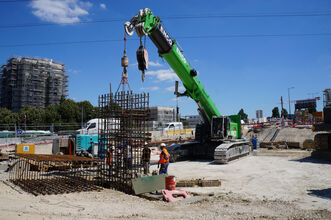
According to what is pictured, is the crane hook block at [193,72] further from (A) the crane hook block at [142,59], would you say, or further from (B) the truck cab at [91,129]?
(B) the truck cab at [91,129]

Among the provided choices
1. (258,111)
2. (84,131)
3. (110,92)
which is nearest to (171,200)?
(110,92)

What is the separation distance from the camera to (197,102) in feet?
53.8

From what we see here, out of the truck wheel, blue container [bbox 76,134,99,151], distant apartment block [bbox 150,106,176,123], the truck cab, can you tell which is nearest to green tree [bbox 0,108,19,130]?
the truck cab

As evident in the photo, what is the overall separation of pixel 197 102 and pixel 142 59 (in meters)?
7.17

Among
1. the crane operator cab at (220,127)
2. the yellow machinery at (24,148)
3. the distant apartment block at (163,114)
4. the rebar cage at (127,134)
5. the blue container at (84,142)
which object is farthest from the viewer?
the distant apartment block at (163,114)

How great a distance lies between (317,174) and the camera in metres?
11.9

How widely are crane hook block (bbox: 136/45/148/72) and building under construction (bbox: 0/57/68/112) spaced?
261ft

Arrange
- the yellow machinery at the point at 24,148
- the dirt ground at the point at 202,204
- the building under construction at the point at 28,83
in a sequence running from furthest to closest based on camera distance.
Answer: the building under construction at the point at 28,83
the yellow machinery at the point at 24,148
the dirt ground at the point at 202,204

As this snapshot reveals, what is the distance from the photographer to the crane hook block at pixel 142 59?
32.8 feet

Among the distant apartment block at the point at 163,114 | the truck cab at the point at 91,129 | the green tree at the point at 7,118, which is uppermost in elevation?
the distant apartment block at the point at 163,114

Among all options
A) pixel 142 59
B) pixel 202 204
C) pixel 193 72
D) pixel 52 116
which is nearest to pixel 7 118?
pixel 52 116

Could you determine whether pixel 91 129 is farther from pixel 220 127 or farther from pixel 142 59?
pixel 142 59

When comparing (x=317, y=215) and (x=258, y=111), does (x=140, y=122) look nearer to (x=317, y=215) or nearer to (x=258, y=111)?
(x=317, y=215)

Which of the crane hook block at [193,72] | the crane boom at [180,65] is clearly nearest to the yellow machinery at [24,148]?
the crane boom at [180,65]
